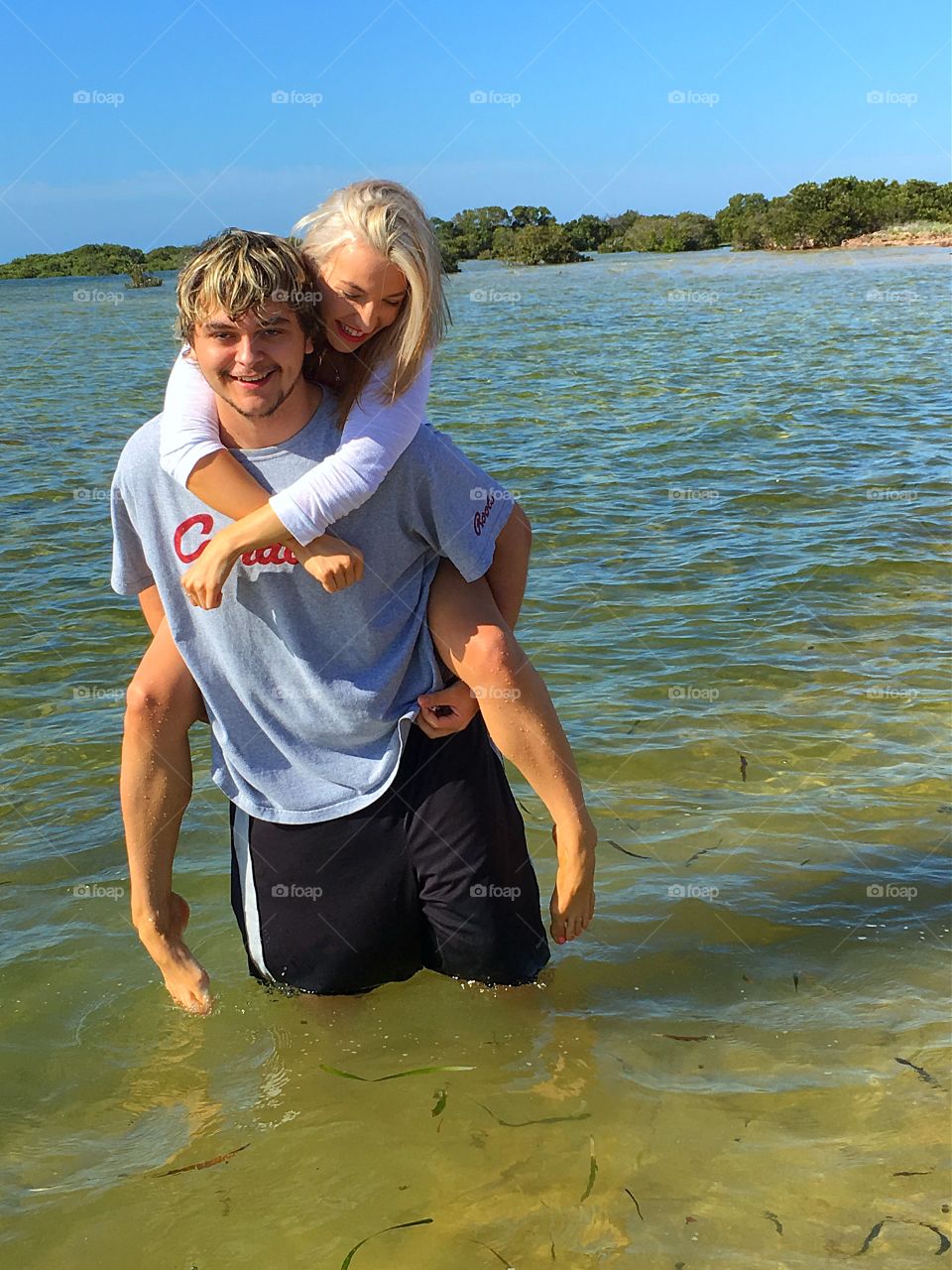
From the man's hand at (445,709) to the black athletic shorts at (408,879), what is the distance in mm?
53

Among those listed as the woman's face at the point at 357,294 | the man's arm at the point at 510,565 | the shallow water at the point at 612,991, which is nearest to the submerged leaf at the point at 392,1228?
the shallow water at the point at 612,991

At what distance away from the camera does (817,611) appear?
23.9ft

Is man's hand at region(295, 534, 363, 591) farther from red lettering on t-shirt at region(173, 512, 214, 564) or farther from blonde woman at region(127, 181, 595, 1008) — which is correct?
red lettering on t-shirt at region(173, 512, 214, 564)

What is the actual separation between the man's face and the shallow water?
1.78 m

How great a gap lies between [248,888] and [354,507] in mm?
1063

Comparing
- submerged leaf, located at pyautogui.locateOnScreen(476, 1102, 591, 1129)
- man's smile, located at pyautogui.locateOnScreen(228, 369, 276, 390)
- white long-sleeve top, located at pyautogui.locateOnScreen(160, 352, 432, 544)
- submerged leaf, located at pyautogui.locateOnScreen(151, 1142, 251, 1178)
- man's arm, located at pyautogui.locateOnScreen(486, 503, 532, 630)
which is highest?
man's smile, located at pyautogui.locateOnScreen(228, 369, 276, 390)

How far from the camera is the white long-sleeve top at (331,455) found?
267cm

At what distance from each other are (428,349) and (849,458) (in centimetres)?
928

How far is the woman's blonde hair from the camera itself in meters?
2.85

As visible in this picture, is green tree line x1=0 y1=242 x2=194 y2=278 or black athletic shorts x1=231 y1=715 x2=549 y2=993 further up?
green tree line x1=0 y1=242 x2=194 y2=278

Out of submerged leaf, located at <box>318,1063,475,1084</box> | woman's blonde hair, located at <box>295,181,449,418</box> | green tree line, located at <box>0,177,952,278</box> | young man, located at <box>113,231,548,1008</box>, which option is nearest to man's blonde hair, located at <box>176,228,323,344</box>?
young man, located at <box>113,231,548,1008</box>

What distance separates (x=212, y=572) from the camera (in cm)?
270

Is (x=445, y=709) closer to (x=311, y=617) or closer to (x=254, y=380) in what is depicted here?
(x=311, y=617)

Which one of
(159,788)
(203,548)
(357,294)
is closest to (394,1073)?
(159,788)
